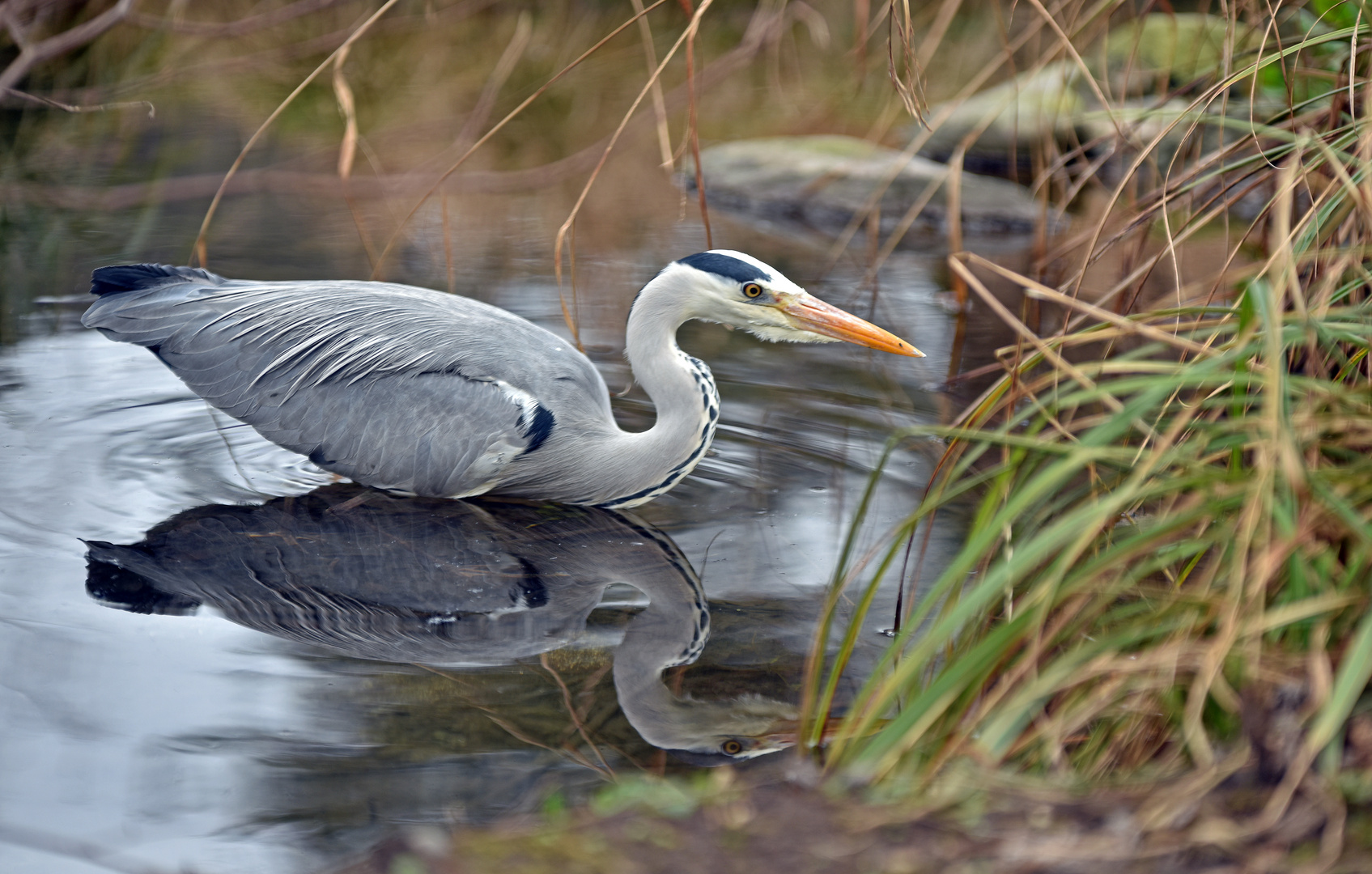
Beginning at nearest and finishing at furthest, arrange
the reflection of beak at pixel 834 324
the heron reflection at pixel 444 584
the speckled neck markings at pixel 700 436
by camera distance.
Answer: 1. the heron reflection at pixel 444 584
2. the reflection of beak at pixel 834 324
3. the speckled neck markings at pixel 700 436

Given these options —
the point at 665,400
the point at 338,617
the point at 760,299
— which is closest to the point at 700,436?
the point at 665,400

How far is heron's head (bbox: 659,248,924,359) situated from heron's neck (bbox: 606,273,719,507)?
5 centimetres

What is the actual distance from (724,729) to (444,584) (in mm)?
976

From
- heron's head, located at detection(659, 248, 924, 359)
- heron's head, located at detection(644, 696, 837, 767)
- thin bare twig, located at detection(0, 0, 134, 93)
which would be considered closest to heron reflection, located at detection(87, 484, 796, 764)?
heron's head, located at detection(644, 696, 837, 767)

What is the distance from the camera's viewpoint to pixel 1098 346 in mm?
5570

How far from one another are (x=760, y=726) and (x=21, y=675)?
5.36 feet

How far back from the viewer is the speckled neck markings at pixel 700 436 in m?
3.85

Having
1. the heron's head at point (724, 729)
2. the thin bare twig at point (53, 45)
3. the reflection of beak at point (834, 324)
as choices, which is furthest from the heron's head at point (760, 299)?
the thin bare twig at point (53, 45)

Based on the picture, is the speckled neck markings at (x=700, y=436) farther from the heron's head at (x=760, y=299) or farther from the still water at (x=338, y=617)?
the heron's head at (x=760, y=299)

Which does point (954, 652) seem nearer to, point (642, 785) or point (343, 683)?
point (642, 785)

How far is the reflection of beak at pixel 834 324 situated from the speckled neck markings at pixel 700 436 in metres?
0.32

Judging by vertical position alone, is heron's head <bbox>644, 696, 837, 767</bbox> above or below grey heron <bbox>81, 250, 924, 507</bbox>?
below

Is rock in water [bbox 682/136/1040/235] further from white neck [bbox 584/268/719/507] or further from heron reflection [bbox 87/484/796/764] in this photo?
heron reflection [bbox 87/484/796/764]

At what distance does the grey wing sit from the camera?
3.80 m
